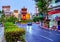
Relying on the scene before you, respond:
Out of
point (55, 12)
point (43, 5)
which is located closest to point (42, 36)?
point (55, 12)

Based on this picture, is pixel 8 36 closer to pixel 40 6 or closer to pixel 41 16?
pixel 40 6

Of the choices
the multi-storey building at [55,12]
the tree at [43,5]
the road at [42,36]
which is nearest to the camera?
the road at [42,36]

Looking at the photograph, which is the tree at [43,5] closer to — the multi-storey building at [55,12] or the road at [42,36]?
the multi-storey building at [55,12]

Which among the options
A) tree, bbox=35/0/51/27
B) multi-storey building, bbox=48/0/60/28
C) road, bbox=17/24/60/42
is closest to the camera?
road, bbox=17/24/60/42

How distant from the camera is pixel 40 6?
60.0 metres

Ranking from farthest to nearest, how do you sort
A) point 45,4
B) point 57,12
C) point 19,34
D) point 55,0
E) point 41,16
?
point 41,16, point 45,4, point 55,0, point 57,12, point 19,34

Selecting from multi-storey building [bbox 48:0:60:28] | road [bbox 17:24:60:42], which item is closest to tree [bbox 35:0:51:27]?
multi-storey building [bbox 48:0:60:28]

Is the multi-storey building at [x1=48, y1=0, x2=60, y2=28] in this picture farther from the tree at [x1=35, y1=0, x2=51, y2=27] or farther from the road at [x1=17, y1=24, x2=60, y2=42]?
the road at [x1=17, y1=24, x2=60, y2=42]

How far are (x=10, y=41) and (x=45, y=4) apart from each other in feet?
154

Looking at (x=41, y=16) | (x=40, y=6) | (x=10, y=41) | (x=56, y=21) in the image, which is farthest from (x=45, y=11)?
(x=10, y=41)

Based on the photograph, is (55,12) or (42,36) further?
(55,12)

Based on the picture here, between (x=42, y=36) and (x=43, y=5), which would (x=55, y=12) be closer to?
(x=43, y=5)

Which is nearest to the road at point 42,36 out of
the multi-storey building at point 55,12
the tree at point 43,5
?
the multi-storey building at point 55,12

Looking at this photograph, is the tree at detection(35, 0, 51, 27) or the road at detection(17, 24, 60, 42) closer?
the road at detection(17, 24, 60, 42)
